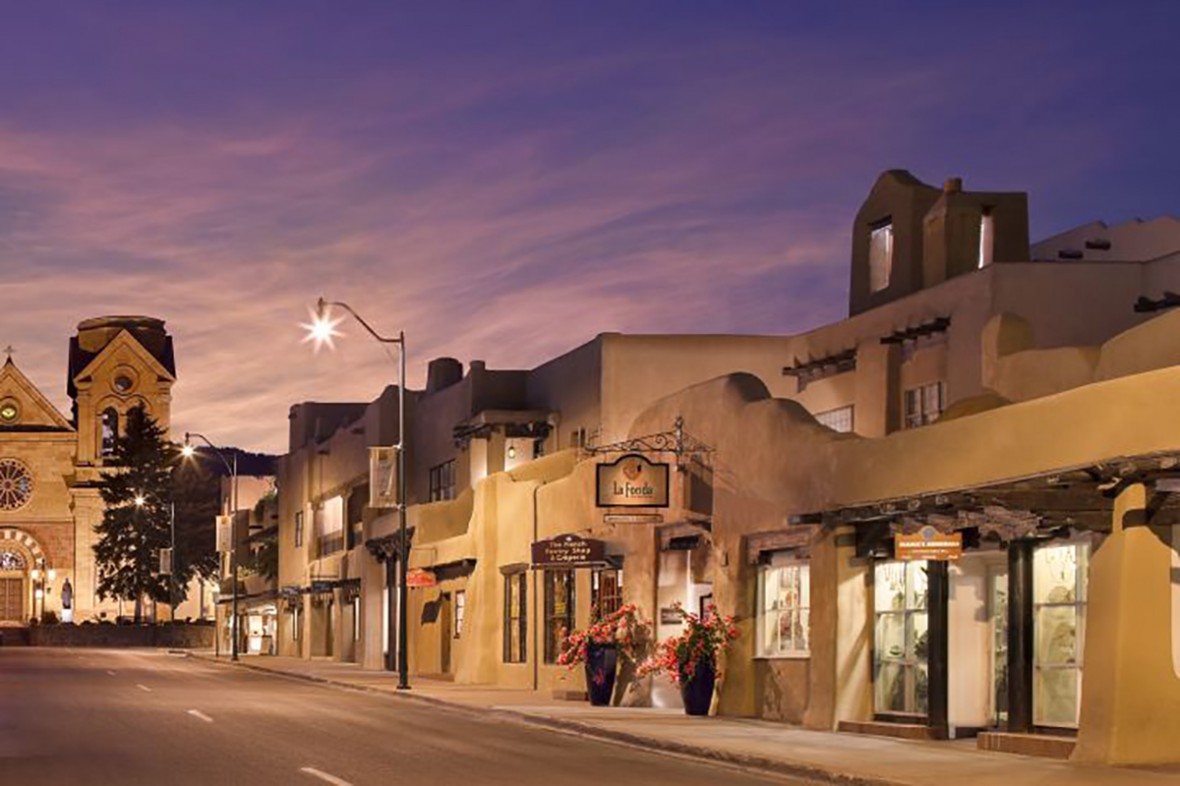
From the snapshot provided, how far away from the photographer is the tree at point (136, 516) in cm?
12681

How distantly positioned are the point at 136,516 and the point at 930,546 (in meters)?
108

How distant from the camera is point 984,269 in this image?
3384cm

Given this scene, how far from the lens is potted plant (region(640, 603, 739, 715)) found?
33.8 metres

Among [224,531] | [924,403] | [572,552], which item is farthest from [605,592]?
[224,531]

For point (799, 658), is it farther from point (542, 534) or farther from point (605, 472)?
point (542, 534)

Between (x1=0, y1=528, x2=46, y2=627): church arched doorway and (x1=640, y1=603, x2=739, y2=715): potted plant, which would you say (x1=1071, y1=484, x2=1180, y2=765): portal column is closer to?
(x1=640, y1=603, x2=739, y2=715): potted plant

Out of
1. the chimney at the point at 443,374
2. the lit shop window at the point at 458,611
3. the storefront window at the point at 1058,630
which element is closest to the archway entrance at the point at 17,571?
the chimney at the point at 443,374

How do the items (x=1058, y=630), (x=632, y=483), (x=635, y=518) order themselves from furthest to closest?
(x=635, y=518) → (x=632, y=483) → (x=1058, y=630)

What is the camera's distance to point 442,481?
208ft

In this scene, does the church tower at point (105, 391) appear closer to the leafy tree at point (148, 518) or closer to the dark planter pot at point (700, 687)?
the leafy tree at point (148, 518)

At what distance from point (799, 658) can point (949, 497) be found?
8.05 m

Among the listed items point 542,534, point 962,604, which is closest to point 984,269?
point 962,604

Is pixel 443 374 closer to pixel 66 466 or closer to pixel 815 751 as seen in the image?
pixel 815 751

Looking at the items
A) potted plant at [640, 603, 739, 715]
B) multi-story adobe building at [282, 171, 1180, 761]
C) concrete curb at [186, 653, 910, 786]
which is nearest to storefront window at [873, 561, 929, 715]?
multi-story adobe building at [282, 171, 1180, 761]
